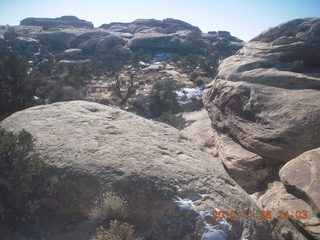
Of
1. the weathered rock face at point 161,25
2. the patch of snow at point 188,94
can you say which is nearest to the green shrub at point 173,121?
the patch of snow at point 188,94

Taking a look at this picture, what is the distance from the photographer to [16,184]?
11.4 ft

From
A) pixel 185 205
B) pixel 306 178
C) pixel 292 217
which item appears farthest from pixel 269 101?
pixel 185 205

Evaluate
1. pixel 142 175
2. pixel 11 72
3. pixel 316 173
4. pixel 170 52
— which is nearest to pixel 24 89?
pixel 11 72

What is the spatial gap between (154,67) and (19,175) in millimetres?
31401

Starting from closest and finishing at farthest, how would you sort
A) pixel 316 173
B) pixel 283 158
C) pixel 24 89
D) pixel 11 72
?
pixel 316 173 → pixel 283 158 → pixel 24 89 → pixel 11 72

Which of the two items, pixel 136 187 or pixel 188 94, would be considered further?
pixel 188 94

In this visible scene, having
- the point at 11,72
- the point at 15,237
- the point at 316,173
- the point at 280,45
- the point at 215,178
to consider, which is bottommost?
the point at 15,237

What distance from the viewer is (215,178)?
14.8ft

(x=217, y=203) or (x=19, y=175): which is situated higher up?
(x=19, y=175)

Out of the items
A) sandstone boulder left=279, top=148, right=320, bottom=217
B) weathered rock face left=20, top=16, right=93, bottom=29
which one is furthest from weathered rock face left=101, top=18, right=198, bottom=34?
sandstone boulder left=279, top=148, right=320, bottom=217

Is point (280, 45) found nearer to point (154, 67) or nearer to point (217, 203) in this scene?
point (217, 203)

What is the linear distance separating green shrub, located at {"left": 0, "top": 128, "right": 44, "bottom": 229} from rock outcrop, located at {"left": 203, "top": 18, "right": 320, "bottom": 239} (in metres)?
4.44
